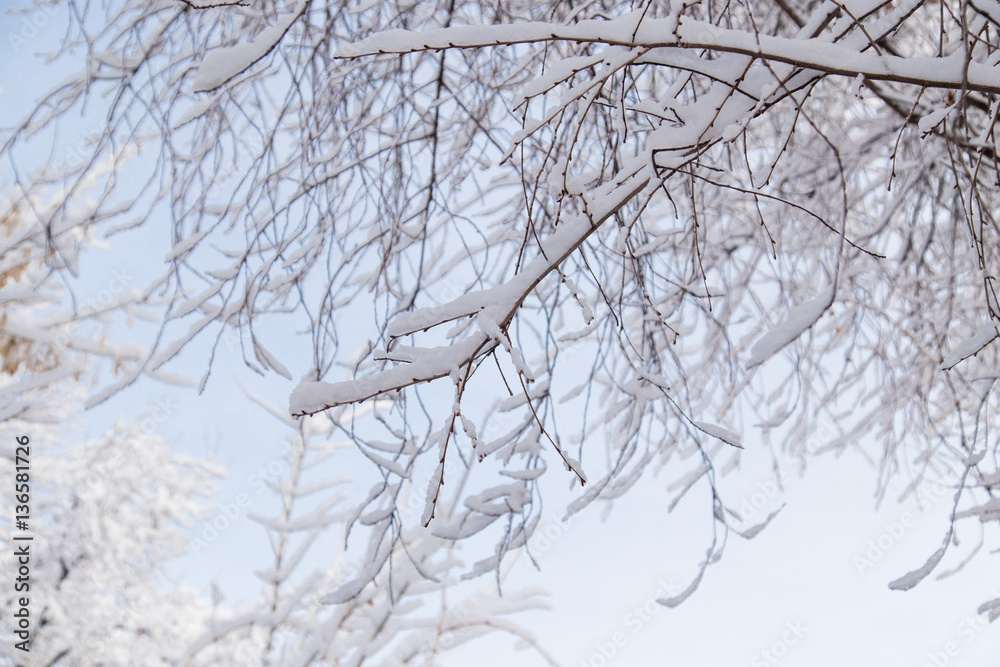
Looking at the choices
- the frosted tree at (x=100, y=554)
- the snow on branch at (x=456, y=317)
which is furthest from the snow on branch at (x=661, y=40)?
the frosted tree at (x=100, y=554)

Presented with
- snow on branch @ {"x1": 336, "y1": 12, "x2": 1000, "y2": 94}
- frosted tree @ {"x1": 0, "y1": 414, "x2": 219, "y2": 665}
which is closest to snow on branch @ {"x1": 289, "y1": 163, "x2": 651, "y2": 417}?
snow on branch @ {"x1": 336, "y1": 12, "x2": 1000, "y2": 94}

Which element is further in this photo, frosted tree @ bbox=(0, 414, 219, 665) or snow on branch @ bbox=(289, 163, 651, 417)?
frosted tree @ bbox=(0, 414, 219, 665)

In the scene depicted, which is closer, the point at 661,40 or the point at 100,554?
the point at 661,40

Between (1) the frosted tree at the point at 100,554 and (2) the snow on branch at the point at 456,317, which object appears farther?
(1) the frosted tree at the point at 100,554

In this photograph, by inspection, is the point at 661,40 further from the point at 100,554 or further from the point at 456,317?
the point at 100,554

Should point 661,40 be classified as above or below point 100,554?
below

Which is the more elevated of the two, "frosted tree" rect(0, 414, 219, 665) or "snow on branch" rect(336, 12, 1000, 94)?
"frosted tree" rect(0, 414, 219, 665)

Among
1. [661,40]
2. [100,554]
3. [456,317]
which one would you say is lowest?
[456,317]

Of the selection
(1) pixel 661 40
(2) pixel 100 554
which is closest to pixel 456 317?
(1) pixel 661 40

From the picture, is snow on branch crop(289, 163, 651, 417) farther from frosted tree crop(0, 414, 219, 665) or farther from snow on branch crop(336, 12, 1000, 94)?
frosted tree crop(0, 414, 219, 665)

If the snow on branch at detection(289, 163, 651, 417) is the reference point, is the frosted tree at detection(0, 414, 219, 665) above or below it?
above

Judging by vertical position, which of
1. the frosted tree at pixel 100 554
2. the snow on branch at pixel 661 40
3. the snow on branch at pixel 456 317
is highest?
the frosted tree at pixel 100 554

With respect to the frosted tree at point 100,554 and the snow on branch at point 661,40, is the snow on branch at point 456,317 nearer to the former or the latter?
the snow on branch at point 661,40

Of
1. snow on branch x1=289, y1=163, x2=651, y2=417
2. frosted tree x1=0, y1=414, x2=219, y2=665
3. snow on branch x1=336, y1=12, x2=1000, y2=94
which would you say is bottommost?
snow on branch x1=289, y1=163, x2=651, y2=417
